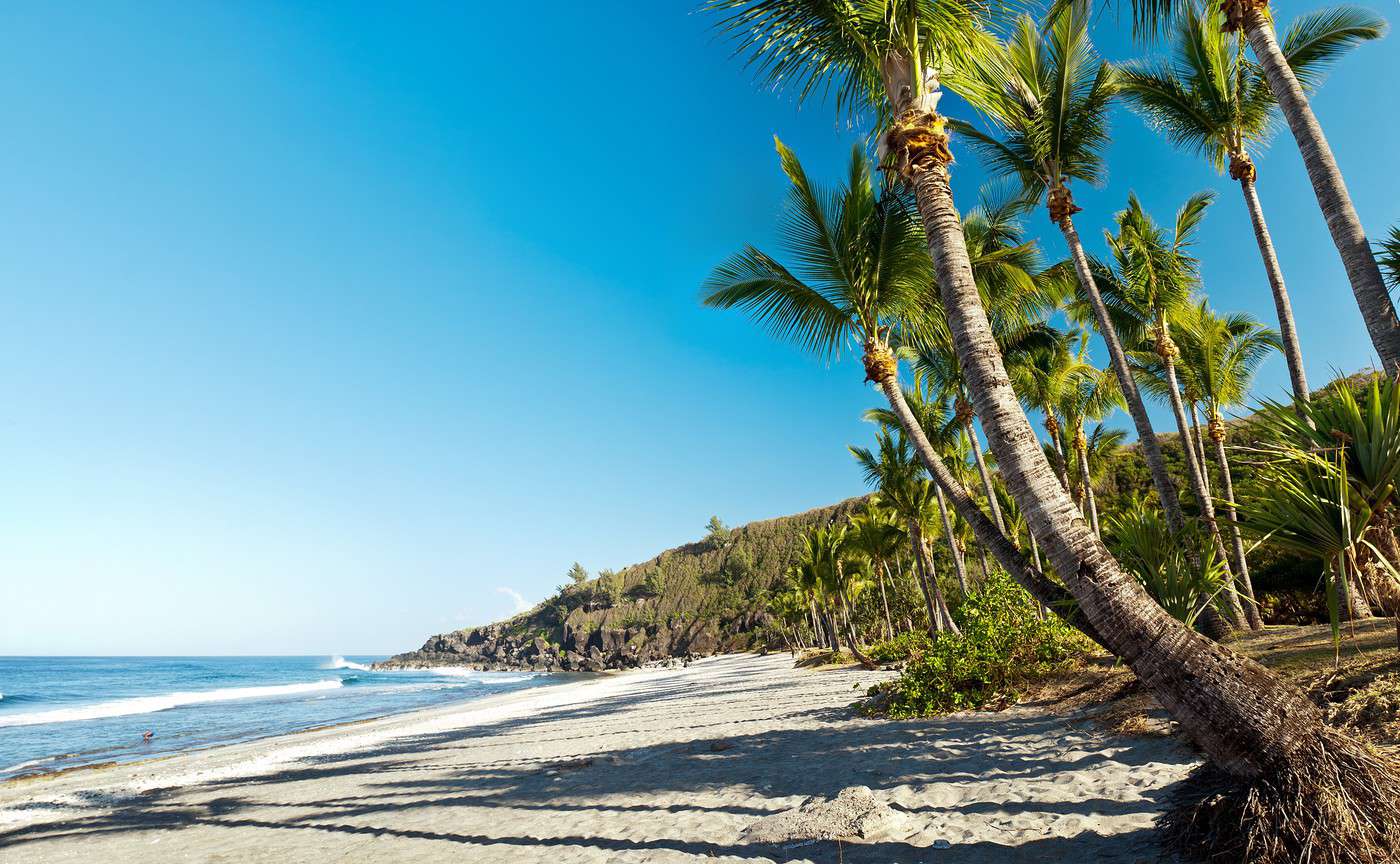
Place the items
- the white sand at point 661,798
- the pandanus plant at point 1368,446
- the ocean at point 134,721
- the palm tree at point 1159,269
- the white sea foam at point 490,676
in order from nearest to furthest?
the pandanus plant at point 1368,446 → the white sand at point 661,798 → the palm tree at point 1159,269 → the ocean at point 134,721 → the white sea foam at point 490,676

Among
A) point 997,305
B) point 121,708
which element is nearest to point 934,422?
point 997,305

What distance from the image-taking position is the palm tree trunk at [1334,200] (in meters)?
7.22

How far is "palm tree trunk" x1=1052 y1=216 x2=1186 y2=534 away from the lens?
11667 millimetres

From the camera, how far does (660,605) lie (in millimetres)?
100625

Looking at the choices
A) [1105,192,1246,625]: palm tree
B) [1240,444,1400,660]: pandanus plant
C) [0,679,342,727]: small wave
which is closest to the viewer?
[1240,444,1400,660]: pandanus plant

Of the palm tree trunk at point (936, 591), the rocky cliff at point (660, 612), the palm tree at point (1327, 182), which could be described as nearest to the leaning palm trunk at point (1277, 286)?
the palm tree at point (1327, 182)

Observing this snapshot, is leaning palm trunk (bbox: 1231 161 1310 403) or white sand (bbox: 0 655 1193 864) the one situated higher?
leaning palm trunk (bbox: 1231 161 1310 403)

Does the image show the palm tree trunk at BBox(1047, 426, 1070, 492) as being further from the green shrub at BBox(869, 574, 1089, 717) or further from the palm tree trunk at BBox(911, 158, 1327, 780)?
the palm tree trunk at BBox(911, 158, 1327, 780)

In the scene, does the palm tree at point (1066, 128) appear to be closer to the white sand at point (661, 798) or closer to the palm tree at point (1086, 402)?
the white sand at point (661, 798)

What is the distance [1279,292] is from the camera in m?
11.1

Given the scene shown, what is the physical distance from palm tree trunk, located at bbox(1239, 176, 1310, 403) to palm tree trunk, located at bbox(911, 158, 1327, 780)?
29.4 feet

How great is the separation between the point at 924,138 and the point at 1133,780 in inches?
219

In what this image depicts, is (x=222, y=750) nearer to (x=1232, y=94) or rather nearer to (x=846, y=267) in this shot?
(x=846, y=267)

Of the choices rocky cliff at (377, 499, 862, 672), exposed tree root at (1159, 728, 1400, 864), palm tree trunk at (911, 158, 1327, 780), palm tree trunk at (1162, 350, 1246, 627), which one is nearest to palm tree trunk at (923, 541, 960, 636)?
palm tree trunk at (1162, 350, 1246, 627)
